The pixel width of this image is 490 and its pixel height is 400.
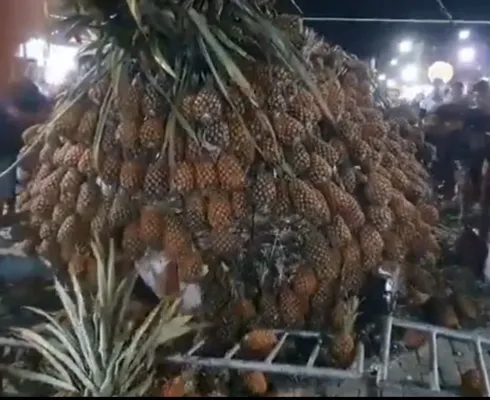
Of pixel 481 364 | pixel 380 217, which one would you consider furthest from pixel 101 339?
pixel 481 364

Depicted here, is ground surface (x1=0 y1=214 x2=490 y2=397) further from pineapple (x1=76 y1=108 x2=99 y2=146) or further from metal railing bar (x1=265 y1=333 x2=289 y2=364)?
pineapple (x1=76 y1=108 x2=99 y2=146)

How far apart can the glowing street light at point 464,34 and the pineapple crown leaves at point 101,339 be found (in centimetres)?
84

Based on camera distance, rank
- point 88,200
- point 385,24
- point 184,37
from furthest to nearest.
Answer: point 385,24
point 88,200
point 184,37

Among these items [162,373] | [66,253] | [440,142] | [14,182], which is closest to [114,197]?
[66,253]

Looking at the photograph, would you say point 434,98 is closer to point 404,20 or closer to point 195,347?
point 404,20

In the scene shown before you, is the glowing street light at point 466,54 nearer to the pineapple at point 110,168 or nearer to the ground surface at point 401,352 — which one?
the ground surface at point 401,352

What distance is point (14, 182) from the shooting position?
5.45 ft

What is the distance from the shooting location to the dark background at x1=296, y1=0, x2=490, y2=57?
1622 mm

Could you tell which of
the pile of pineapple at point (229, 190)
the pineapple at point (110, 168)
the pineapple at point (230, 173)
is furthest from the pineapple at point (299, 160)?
the pineapple at point (110, 168)

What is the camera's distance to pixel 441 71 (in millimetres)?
1602

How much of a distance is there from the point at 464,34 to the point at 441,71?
0.10 meters

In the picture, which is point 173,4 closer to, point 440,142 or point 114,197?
point 114,197

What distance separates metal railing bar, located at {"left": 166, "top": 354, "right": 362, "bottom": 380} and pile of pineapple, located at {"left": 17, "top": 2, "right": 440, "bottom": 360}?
11 centimetres

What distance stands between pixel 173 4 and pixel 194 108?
21cm
